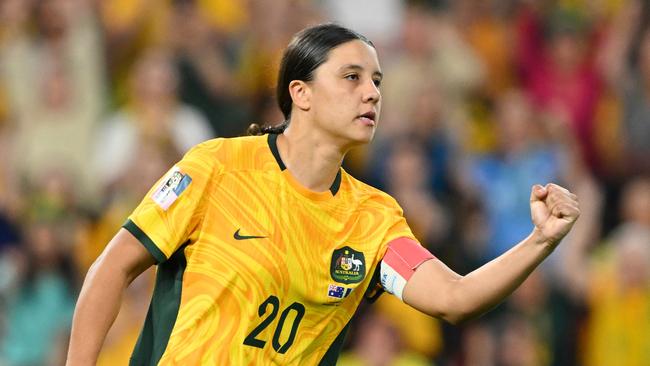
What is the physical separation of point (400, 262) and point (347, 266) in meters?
0.20

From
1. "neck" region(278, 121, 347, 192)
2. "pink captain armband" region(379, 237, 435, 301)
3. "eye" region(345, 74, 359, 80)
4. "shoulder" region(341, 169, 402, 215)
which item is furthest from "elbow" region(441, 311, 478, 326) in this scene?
"eye" region(345, 74, 359, 80)

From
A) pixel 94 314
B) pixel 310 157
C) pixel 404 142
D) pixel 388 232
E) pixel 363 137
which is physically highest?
pixel 363 137

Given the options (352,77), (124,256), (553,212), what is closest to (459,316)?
(553,212)

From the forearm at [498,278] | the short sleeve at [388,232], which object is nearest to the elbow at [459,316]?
the forearm at [498,278]

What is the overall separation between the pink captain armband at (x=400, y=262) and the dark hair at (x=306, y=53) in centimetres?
62

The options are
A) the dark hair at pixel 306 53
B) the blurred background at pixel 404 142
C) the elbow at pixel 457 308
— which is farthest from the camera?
the blurred background at pixel 404 142

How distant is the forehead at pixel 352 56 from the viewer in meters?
4.73

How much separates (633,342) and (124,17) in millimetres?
4289

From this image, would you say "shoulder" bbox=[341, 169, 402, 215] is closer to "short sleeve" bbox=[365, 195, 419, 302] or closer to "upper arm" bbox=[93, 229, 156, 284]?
"short sleeve" bbox=[365, 195, 419, 302]

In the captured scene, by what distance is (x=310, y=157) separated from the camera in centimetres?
476

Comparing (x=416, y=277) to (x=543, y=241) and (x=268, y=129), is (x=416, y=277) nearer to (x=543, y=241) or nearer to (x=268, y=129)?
(x=543, y=241)

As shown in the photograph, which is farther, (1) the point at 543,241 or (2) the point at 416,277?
(2) the point at 416,277

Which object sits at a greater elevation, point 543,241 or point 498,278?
point 543,241

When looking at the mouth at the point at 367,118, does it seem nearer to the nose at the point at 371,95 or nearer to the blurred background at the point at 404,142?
the nose at the point at 371,95
